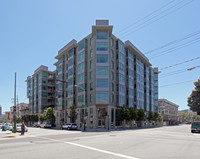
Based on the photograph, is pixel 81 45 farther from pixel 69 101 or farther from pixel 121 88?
pixel 69 101

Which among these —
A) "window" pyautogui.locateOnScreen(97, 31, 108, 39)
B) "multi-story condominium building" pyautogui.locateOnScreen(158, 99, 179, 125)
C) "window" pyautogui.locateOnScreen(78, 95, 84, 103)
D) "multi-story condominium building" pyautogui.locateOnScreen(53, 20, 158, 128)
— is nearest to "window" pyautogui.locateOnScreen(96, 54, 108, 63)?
"multi-story condominium building" pyautogui.locateOnScreen(53, 20, 158, 128)

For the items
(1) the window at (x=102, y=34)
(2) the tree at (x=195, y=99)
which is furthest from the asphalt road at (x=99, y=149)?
(1) the window at (x=102, y=34)

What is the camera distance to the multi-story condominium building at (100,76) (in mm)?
48344

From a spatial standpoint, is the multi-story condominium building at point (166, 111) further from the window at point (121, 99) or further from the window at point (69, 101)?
the window at point (69, 101)

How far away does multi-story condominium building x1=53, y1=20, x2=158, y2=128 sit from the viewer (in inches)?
1903

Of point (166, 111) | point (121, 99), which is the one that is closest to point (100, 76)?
point (121, 99)

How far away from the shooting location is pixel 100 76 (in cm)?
4834

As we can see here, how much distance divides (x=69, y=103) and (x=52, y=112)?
30.8 ft

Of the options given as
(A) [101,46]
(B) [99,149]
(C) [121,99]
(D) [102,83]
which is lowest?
Answer: (B) [99,149]

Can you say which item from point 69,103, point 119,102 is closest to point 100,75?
point 119,102

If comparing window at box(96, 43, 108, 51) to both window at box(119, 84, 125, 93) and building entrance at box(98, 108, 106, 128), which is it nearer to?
window at box(119, 84, 125, 93)

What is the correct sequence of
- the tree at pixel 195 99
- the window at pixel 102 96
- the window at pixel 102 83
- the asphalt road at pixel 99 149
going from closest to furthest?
1. the asphalt road at pixel 99 149
2. the window at pixel 102 96
3. the tree at pixel 195 99
4. the window at pixel 102 83

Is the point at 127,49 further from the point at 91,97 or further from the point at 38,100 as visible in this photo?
the point at 38,100

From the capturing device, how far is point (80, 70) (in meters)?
54.9
